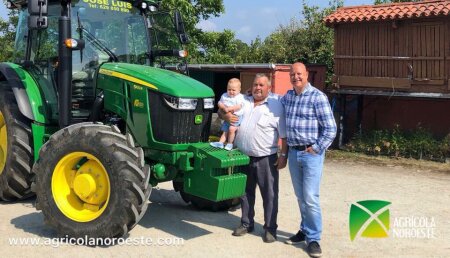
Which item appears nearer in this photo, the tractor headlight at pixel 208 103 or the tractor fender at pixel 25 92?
the tractor headlight at pixel 208 103

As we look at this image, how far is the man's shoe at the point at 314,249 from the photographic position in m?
4.63

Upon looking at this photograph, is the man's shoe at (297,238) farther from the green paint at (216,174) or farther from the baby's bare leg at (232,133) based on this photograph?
the baby's bare leg at (232,133)

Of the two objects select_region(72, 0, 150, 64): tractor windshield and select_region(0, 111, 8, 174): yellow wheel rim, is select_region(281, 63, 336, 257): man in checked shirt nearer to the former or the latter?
select_region(72, 0, 150, 64): tractor windshield

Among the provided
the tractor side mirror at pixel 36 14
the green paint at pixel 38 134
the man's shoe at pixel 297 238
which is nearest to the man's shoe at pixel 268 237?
the man's shoe at pixel 297 238

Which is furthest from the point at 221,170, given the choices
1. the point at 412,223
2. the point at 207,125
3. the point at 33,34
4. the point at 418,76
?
the point at 418,76

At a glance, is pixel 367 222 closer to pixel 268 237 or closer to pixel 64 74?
pixel 268 237

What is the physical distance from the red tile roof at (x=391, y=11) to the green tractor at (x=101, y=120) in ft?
20.8

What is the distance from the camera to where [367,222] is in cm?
542

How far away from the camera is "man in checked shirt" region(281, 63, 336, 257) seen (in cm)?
462

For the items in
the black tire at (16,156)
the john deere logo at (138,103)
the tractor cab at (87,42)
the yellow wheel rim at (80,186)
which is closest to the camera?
the yellow wheel rim at (80,186)

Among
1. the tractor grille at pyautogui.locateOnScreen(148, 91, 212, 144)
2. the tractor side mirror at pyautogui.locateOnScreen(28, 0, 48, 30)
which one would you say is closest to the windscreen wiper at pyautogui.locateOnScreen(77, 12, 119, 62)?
the tractor side mirror at pyautogui.locateOnScreen(28, 0, 48, 30)

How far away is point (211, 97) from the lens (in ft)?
17.9

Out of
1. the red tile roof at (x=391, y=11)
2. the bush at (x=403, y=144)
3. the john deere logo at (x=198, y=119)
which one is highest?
the red tile roof at (x=391, y=11)

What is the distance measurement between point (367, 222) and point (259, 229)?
117 centimetres
